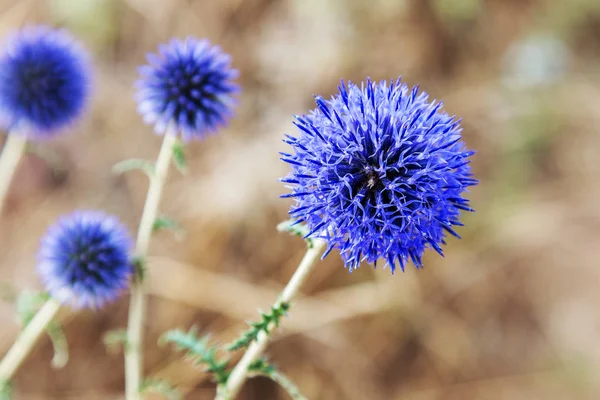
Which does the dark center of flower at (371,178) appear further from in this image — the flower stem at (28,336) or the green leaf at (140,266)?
the flower stem at (28,336)

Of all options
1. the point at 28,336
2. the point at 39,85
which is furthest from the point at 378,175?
the point at 39,85

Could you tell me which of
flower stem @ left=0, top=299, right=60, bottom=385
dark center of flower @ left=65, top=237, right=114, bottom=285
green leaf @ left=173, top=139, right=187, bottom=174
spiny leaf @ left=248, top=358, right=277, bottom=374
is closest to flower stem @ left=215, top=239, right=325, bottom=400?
spiny leaf @ left=248, top=358, right=277, bottom=374

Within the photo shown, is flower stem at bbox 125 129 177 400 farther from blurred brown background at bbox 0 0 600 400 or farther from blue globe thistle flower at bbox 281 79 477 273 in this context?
blurred brown background at bbox 0 0 600 400

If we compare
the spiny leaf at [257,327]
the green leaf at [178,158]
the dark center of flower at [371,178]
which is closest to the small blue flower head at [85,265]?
the green leaf at [178,158]

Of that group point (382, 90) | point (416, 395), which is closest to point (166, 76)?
point (382, 90)

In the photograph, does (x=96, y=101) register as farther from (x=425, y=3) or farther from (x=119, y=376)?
(x=425, y=3)

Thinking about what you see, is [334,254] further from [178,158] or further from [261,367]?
[261,367]
